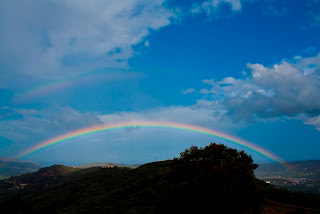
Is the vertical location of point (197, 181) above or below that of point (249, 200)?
above

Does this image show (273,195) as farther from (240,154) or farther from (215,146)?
(215,146)

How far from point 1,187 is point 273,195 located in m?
142

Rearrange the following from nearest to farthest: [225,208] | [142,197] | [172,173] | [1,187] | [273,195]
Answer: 1. [225,208]
2. [172,173]
3. [142,197]
4. [273,195]
5. [1,187]

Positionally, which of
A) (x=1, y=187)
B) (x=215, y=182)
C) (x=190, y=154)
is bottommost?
(x=1, y=187)

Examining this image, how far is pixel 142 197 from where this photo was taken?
98.9 ft

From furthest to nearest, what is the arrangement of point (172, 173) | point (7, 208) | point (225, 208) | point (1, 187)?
point (1, 187), point (7, 208), point (172, 173), point (225, 208)

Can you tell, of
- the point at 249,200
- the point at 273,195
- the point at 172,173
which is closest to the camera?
the point at 249,200

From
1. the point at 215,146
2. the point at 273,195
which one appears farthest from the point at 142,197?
the point at 273,195

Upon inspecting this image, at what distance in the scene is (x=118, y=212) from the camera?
85.3ft

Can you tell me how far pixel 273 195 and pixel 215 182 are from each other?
21379 mm

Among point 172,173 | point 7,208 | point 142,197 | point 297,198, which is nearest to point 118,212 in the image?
point 142,197

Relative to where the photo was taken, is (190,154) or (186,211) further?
(190,154)

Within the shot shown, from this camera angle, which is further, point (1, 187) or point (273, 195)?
point (1, 187)

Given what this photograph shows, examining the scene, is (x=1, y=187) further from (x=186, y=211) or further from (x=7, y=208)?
(x=186, y=211)
